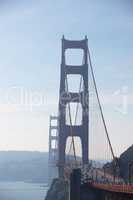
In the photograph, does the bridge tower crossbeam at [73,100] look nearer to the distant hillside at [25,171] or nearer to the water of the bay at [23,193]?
the water of the bay at [23,193]

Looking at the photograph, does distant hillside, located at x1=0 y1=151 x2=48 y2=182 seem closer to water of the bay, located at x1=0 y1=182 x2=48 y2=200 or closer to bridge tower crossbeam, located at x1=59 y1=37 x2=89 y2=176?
water of the bay, located at x1=0 y1=182 x2=48 y2=200

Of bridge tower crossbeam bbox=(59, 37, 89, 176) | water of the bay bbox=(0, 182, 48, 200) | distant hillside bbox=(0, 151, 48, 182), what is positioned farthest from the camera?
distant hillside bbox=(0, 151, 48, 182)

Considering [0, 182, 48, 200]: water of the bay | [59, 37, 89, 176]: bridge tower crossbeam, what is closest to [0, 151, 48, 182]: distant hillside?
[0, 182, 48, 200]: water of the bay

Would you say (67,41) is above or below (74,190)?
above

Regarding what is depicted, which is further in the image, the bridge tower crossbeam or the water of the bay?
the water of the bay

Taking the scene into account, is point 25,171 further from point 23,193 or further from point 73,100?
point 73,100

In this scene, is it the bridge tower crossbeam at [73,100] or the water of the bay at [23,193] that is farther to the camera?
the water of the bay at [23,193]

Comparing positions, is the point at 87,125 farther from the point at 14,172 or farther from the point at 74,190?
the point at 14,172

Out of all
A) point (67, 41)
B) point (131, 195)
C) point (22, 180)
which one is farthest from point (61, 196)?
point (22, 180)

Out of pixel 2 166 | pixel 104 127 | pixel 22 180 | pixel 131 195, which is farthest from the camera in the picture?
pixel 2 166

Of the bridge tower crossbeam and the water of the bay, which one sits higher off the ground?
the bridge tower crossbeam

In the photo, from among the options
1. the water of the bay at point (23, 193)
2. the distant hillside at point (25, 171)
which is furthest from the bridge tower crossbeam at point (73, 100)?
the distant hillside at point (25, 171)
